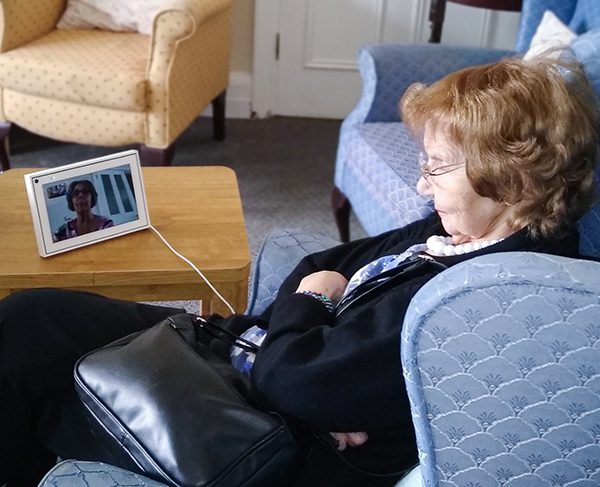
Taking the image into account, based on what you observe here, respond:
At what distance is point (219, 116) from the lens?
3.18m

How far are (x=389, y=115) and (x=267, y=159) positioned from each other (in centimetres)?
86

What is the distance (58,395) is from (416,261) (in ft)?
1.87

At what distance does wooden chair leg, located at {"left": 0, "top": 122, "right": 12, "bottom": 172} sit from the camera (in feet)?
8.91

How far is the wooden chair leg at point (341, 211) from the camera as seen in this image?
246 cm

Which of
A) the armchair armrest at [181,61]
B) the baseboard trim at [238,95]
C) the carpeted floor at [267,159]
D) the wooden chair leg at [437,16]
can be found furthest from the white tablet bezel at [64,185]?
the baseboard trim at [238,95]

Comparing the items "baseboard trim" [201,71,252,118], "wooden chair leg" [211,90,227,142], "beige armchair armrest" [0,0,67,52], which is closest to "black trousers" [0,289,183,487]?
"beige armchair armrest" [0,0,67,52]

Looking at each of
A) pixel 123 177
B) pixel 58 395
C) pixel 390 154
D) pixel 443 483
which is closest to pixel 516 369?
pixel 443 483

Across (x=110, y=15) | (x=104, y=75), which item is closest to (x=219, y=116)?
(x=110, y=15)

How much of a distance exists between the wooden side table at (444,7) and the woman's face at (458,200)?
162 cm

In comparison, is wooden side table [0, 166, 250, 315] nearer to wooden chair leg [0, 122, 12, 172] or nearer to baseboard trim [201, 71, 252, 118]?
wooden chair leg [0, 122, 12, 172]

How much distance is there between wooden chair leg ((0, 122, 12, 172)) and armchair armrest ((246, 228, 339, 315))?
1.50m

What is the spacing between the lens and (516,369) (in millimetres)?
856

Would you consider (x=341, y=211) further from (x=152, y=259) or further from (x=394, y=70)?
(x=152, y=259)

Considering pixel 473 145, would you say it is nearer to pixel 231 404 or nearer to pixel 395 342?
pixel 395 342
